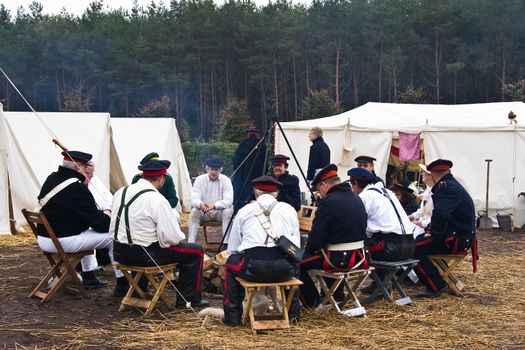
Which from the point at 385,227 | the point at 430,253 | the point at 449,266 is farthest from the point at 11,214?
the point at 449,266

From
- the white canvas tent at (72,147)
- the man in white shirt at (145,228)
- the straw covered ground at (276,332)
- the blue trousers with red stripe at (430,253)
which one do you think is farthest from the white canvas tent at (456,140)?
the man in white shirt at (145,228)

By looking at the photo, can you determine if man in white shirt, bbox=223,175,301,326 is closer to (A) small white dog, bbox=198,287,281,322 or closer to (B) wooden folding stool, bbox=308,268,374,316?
(A) small white dog, bbox=198,287,281,322

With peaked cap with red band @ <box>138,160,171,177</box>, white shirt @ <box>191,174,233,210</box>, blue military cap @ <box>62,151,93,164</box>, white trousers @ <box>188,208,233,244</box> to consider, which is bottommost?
white trousers @ <box>188,208,233,244</box>

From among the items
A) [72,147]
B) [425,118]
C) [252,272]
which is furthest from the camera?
[425,118]

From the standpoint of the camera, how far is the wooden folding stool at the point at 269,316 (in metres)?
4.75

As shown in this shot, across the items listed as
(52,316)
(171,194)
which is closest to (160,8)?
(171,194)

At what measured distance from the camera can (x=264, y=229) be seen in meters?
4.86

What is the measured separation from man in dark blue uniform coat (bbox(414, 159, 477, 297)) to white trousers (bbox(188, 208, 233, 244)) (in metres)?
2.83

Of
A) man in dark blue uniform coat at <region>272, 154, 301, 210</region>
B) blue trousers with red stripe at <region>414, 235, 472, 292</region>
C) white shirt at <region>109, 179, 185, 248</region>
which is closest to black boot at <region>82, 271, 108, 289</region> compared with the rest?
white shirt at <region>109, 179, 185, 248</region>

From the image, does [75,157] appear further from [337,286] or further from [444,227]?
[444,227]

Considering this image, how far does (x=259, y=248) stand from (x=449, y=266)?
228 cm

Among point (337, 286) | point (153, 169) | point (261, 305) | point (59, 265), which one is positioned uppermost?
point (153, 169)

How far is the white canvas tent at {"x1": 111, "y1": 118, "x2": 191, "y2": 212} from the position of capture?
1266cm

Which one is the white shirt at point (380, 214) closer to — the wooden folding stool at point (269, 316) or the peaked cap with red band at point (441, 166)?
the peaked cap with red band at point (441, 166)
